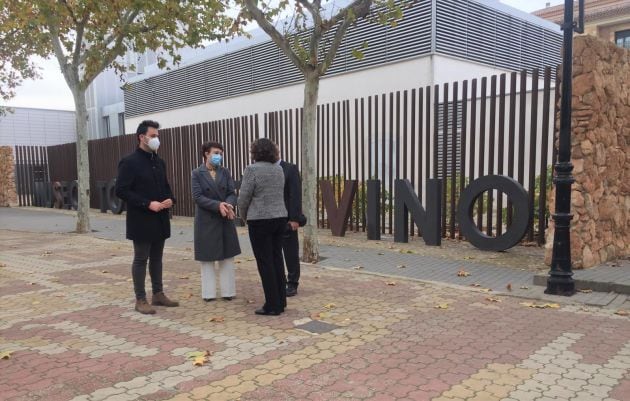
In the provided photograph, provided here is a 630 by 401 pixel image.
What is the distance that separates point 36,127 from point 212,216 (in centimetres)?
3931

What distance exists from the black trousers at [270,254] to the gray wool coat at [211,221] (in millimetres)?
610

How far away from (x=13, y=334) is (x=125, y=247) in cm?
562

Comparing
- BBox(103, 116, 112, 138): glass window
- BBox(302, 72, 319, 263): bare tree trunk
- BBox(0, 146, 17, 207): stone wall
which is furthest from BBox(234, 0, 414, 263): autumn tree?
BBox(103, 116, 112, 138): glass window

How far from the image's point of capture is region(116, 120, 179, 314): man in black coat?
5.11 metres

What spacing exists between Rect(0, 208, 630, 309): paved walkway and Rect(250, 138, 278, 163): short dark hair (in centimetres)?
282

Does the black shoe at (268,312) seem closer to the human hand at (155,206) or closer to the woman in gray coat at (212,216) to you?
the woman in gray coat at (212,216)

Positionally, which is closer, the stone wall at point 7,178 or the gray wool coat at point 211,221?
the gray wool coat at point 211,221

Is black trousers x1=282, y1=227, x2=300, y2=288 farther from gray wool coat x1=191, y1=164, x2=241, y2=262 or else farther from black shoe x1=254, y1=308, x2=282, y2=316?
black shoe x1=254, y1=308, x2=282, y2=316

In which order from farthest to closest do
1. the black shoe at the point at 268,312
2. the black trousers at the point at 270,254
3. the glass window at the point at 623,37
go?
the glass window at the point at 623,37, the black shoe at the point at 268,312, the black trousers at the point at 270,254

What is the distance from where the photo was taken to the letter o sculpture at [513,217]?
312 inches

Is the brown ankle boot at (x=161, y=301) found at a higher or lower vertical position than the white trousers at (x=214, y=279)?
lower

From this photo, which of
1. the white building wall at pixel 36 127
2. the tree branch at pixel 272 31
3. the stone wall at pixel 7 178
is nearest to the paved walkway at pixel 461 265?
the tree branch at pixel 272 31

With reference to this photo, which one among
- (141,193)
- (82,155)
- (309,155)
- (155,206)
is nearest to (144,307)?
(155,206)

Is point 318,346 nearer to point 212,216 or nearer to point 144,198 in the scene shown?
point 212,216
